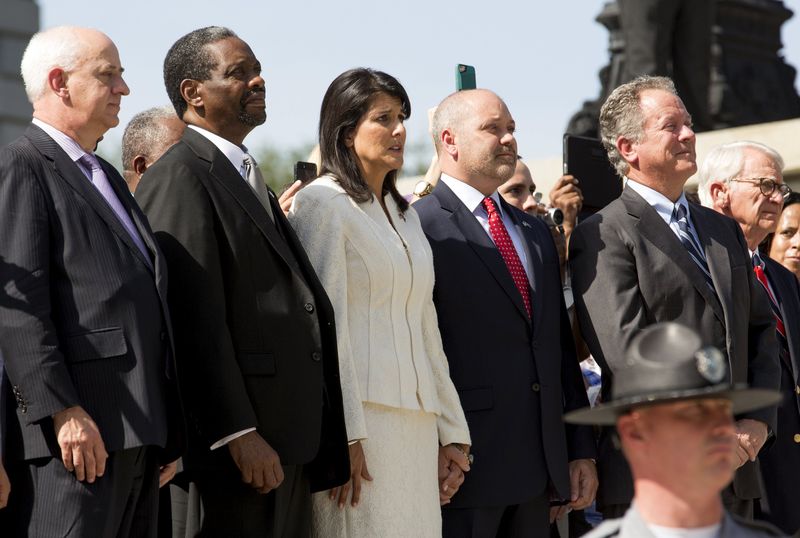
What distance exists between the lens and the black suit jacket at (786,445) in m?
6.08

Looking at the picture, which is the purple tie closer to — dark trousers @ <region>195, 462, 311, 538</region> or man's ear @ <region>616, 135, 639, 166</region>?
dark trousers @ <region>195, 462, 311, 538</region>

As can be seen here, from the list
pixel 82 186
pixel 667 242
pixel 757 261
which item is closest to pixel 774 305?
pixel 757 261

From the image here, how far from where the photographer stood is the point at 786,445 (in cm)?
620

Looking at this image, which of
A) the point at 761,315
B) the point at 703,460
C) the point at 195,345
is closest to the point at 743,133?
the point at 761,315

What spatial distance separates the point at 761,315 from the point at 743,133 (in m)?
5.01

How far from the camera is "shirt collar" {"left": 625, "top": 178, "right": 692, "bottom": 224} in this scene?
576 cm

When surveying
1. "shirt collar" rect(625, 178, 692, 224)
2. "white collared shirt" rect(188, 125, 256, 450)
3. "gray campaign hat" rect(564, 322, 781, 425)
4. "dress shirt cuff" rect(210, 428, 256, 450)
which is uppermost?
"white collared shirt" rect(188, 125, 256, 450)

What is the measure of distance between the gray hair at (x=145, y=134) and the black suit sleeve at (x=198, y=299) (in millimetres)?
1325

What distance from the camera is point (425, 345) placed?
514 centimetres

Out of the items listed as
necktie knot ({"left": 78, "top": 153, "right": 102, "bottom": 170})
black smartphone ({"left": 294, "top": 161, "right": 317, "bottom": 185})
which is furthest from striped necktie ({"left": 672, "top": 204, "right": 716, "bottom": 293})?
necktie knot ({"left": 78, "top": 153, "right": 102, "bottom": 170})

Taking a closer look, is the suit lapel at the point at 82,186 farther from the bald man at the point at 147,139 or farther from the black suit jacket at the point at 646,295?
the black suit jacket at the point at 646,295

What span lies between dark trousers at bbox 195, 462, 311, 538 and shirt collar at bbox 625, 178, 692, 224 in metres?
1.98

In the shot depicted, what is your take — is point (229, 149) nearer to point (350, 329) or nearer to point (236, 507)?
point (350, 329)

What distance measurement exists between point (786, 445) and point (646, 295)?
3.89ft
